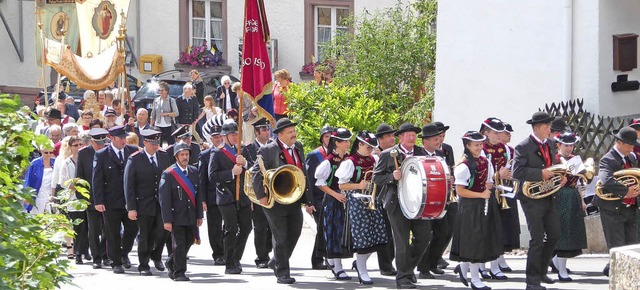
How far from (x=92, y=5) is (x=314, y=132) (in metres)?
6.86

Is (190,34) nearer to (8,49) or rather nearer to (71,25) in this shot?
(8,49)

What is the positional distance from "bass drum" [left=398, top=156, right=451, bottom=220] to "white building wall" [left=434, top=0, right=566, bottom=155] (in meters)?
4.55

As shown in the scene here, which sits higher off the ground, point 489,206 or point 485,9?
point 485,9

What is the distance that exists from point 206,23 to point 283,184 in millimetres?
20506

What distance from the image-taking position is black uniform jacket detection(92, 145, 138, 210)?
17.8 meters

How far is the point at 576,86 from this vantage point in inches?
747

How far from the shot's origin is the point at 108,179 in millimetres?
17906

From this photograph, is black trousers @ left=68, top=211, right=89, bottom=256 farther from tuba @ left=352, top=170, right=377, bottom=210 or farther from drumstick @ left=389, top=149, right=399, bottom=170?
drumstick @ left=389, top=149, right=399, bottom=170

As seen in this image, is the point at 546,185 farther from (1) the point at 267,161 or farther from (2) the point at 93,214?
(2) the point at 93,214

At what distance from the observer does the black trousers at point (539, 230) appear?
14.5m

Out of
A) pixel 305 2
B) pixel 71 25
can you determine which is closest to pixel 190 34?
pixel 305 2

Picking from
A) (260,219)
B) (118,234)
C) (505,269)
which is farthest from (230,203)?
(505,269)

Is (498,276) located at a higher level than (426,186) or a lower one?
lower

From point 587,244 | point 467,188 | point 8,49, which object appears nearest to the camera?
point 467,188
